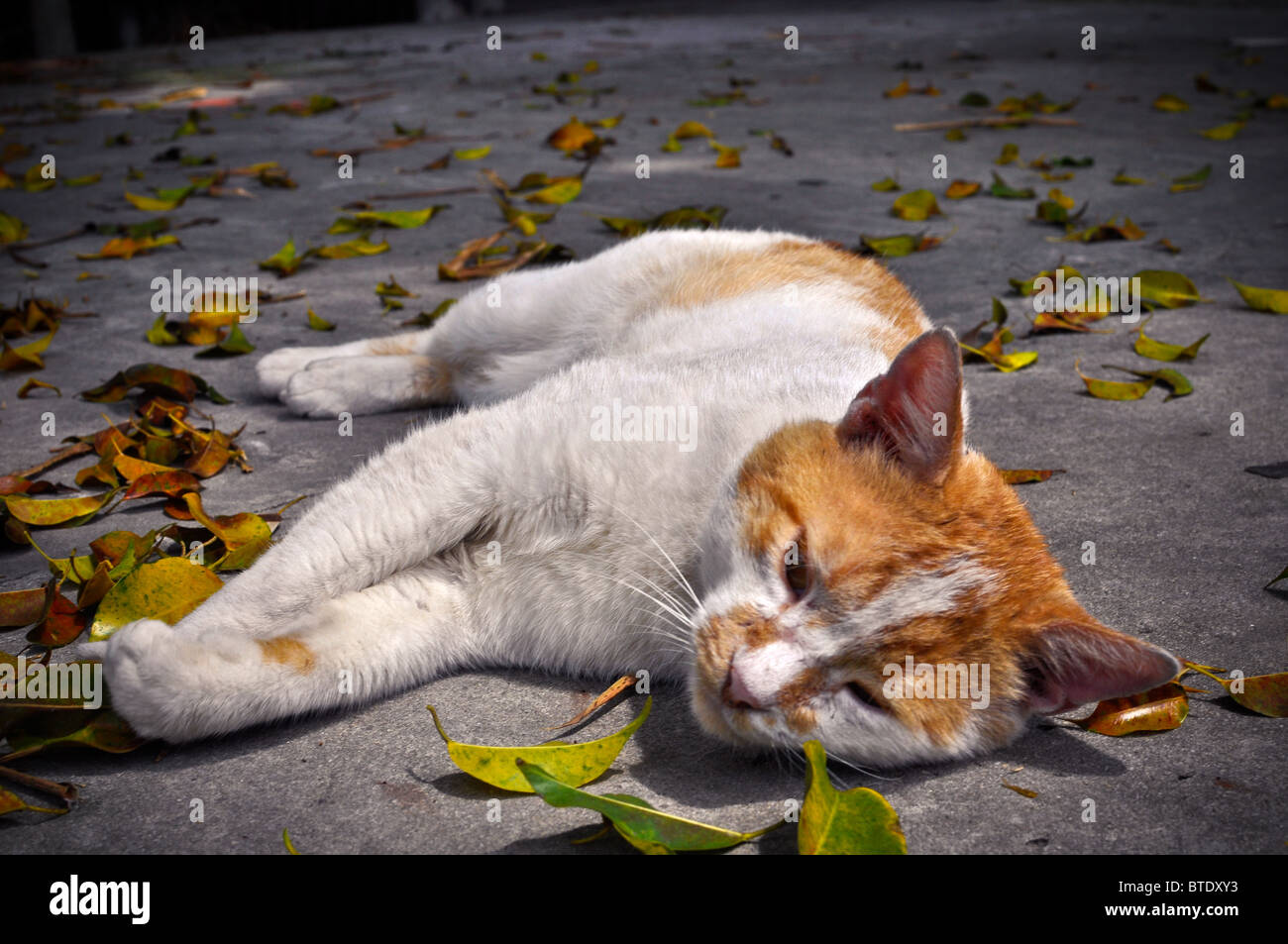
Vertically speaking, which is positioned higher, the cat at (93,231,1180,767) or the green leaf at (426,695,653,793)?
the cat at (93,231,1180,767)

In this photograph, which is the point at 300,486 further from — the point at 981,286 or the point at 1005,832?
the point at 981,286

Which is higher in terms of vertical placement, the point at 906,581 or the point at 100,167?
the point at 100,167

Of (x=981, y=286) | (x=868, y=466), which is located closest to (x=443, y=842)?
(x=868, y=466)

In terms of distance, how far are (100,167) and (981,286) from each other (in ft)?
17.7

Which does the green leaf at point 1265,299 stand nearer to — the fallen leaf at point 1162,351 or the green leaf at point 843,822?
the fallen leaf at point 1162,351

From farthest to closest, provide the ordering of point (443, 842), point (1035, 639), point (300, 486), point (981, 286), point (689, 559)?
point (981, 286) → point (300, 486) → point (689, 559) → point (1035, 639) → point (443, 842)

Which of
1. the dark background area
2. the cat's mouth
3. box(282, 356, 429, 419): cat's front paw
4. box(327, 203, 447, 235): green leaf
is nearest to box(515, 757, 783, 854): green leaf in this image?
the cat's mouth

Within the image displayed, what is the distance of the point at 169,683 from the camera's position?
67.0 inches

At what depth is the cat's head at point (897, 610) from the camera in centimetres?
170

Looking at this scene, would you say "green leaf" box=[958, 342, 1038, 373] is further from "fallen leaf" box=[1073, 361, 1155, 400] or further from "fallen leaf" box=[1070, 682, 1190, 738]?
"fallen leaf" box=[1070, 682, 1190, 738]

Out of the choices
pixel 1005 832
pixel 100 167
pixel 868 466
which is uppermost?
pixel 100 167

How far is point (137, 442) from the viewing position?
271cm

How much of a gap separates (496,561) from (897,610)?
86cm

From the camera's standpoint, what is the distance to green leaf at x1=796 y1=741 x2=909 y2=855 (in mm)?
1431
